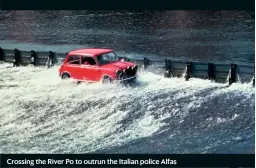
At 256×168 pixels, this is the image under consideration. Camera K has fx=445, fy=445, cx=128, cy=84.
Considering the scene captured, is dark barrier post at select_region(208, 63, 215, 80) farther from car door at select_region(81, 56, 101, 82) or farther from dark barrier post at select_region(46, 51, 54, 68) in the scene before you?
dark barrier post at select_region(46, 51, 54, 68)

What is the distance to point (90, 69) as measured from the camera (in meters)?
22.0

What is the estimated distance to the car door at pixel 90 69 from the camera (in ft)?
71.5

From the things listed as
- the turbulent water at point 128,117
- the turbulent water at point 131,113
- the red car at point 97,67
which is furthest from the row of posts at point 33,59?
the red car at point 97,67

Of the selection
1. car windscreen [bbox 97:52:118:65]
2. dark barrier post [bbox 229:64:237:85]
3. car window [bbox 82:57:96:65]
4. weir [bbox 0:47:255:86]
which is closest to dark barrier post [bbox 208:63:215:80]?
weir [bbox 0:47:255:86]

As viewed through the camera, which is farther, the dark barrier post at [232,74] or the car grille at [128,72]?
the dark barrier post at [232,74]

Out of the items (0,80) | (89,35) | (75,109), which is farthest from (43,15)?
(75,109)

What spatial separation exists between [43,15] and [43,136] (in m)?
48.5

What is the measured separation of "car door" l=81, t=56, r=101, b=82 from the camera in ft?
71.5

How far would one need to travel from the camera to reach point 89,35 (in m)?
44.8

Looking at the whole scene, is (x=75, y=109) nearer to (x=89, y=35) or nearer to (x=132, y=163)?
(x=132, y=163)

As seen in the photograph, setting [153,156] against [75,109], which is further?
[75,109]

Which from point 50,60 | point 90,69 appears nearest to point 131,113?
point 90,69

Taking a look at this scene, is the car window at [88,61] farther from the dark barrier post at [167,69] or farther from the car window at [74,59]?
the dark barrier post at [167,69]

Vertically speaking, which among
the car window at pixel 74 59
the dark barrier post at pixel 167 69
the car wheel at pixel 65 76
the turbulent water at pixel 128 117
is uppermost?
the car window at pixel 74 59
